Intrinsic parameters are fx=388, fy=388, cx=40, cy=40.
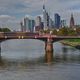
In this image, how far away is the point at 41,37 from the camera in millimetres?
96438

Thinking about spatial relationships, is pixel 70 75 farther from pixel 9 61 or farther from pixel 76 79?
pixel 9 61

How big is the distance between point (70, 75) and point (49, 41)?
155 feet

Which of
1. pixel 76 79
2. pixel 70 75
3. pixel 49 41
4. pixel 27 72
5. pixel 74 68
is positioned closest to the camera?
pixel 76 79

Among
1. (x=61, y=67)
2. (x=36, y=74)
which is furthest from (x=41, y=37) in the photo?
(x=36, y=74)

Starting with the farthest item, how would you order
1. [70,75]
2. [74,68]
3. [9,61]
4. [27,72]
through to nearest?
[9,61], [74,68], [27,72], [70,75]

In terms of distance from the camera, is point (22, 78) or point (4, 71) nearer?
point (22, 78)

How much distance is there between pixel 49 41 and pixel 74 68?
3976 cm

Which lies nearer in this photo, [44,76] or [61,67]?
[44,76]

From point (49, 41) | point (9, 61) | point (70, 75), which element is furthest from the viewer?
point (49, 41)

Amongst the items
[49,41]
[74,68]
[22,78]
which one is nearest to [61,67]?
[74,68]

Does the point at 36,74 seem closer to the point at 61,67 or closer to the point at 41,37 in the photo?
the point at 61,67

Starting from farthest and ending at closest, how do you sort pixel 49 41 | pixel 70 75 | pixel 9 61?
pixel 49 41
pixel 9 61
pixel 70 75

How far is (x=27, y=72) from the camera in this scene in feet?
171

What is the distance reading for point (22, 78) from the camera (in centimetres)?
4669
